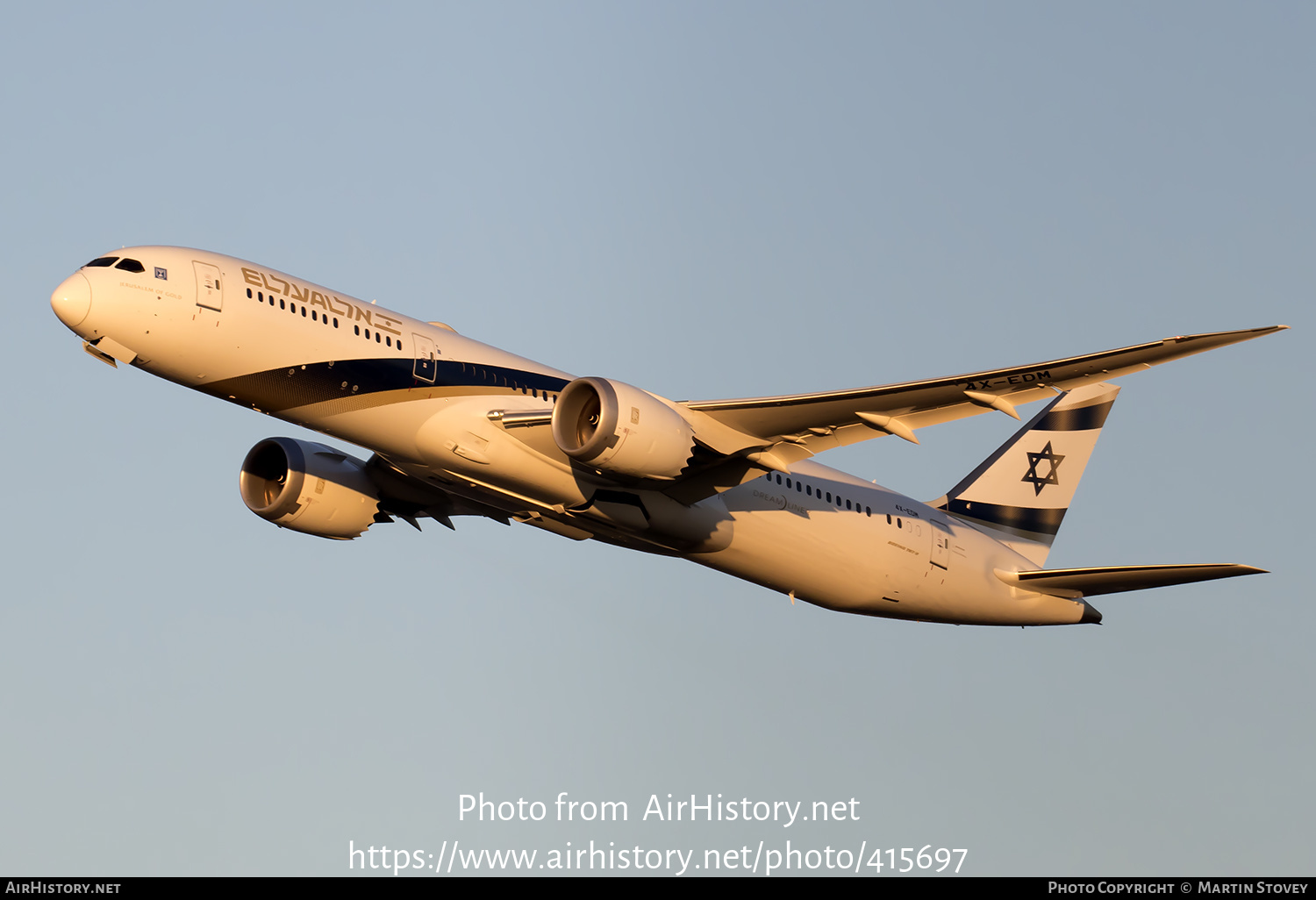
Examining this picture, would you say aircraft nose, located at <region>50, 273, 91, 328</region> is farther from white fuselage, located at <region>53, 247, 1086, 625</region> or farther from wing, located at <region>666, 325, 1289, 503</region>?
wing, located at <region>666, 325, 1289, 503</region>

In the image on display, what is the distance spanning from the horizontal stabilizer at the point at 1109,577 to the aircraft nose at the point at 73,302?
22906 millimetres

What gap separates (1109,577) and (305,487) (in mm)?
19976

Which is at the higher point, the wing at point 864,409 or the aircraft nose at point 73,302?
the aircraft nose at point 73,302

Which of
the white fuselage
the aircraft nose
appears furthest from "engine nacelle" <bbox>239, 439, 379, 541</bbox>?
the aircraft nose

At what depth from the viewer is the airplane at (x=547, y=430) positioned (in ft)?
86.3

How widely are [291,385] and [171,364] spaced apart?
2.26 meters

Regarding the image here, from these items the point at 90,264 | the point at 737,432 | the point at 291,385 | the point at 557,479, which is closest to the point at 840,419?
the point at 737,432

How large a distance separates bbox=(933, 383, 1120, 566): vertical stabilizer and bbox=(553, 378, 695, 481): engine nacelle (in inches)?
553

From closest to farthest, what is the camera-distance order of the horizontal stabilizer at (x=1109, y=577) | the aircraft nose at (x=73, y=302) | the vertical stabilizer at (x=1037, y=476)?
the aircraft nose at (x=73, y=302) < the horizontal stabilizer at (x=1109, y=577) < the vertical stabilizer at (x=1037, y=476)

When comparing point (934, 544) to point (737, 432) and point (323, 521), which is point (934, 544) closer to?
point (737, 432)

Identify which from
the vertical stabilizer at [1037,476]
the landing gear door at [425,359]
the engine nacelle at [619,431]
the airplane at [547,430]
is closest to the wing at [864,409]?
the airplane at [547,430]

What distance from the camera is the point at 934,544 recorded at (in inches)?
1383

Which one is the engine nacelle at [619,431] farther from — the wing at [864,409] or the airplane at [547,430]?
the wing at [864,409]

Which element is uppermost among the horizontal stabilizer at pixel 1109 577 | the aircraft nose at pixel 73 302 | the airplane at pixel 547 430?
the aircraft nose at pixel 73 302
